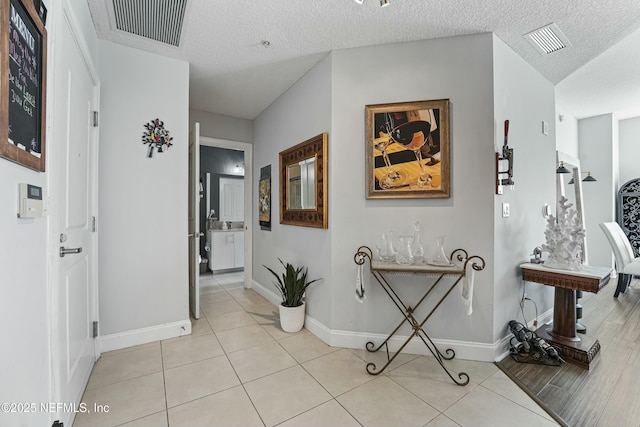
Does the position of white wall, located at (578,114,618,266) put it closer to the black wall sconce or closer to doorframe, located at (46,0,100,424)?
the black wall sconce

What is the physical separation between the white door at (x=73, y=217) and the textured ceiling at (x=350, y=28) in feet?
2.32

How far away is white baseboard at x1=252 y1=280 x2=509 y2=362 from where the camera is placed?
7.14ft

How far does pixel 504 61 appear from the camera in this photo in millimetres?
2330

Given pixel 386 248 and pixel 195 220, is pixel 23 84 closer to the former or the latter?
pixel 195 220

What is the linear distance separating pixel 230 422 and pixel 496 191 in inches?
93.2

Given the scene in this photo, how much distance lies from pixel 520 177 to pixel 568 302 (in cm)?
111

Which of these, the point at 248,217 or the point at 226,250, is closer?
the point at 248,217

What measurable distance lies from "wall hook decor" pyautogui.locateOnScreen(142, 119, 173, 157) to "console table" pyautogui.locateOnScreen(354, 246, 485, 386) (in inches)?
77.6

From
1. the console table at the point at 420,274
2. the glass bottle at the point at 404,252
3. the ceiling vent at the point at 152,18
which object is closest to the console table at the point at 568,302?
the console table at the point at 420,274

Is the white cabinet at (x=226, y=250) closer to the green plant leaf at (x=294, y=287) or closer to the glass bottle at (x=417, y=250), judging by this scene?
the green plant leaf at (x=294, y=287)

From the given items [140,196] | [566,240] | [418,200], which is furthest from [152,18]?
[566,240]

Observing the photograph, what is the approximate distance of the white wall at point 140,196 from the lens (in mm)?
2307

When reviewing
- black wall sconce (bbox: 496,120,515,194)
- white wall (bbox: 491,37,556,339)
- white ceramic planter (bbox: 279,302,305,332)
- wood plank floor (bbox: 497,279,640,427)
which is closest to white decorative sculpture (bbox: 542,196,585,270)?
white wall (bbox: 491,37,556,339)

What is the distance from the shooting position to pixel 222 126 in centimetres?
400
